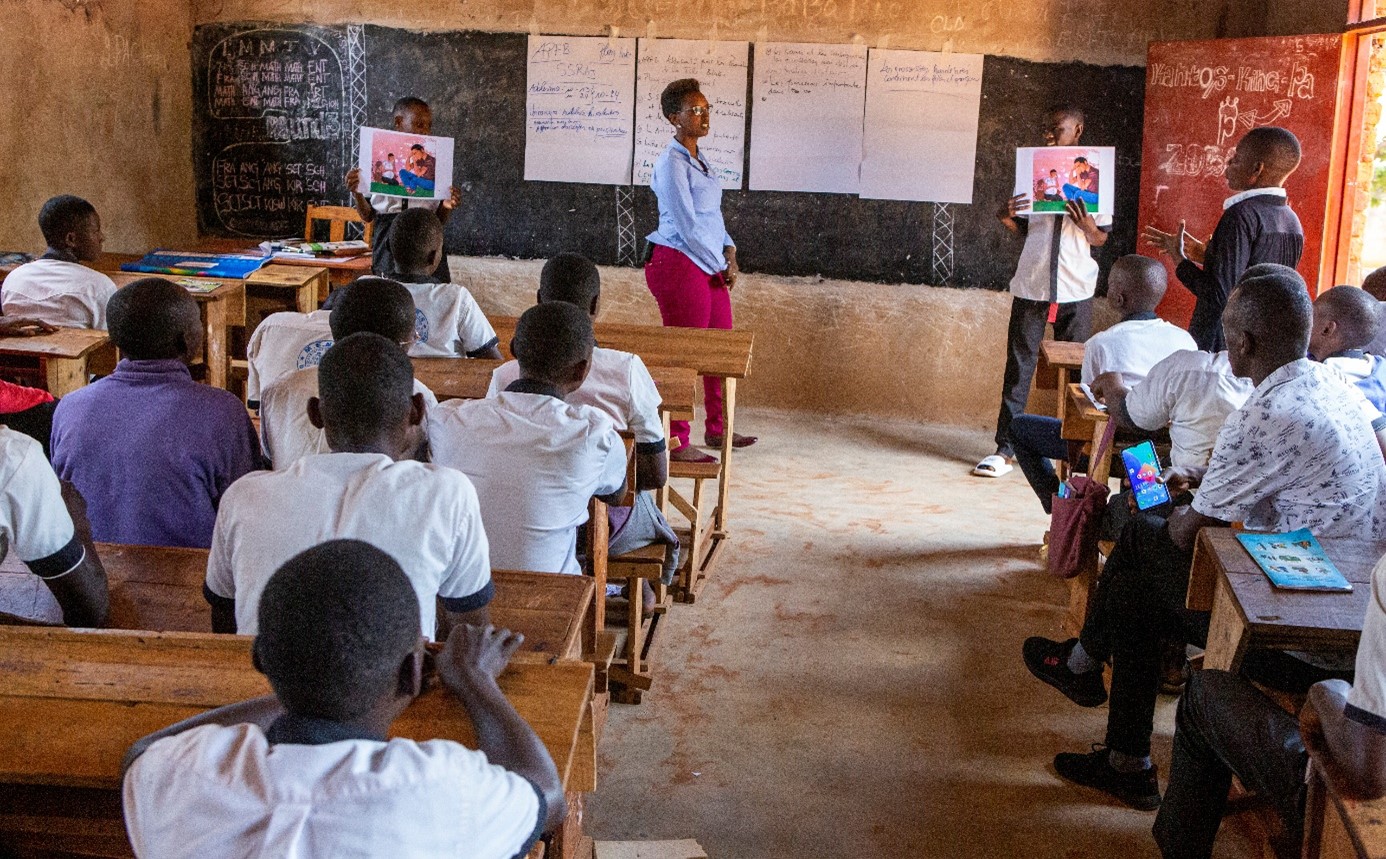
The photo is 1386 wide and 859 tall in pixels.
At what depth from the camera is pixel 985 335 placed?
6762mm

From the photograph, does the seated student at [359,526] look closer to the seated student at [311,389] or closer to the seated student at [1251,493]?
the seated student at [311,389]

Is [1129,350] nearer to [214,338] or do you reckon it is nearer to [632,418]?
[632,418]

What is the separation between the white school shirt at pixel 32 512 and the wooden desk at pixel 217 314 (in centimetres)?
312

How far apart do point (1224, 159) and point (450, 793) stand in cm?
556

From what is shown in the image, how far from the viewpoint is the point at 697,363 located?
431 centimetres

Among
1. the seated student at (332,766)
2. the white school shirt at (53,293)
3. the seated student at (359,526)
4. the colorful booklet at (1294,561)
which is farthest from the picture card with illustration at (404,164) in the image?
the seated student at (332,766)

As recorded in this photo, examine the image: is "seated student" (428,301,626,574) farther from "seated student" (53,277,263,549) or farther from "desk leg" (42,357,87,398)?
"desk leg" (42,357,87,398)

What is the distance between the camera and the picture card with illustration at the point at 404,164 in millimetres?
5891

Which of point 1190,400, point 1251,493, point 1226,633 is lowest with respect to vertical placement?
point 1226,633

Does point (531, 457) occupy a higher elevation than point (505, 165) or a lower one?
lower

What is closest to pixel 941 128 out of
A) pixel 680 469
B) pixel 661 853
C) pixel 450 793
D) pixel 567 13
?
pixel 567 13

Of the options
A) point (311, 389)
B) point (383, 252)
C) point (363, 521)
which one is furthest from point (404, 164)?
point (363, 521)

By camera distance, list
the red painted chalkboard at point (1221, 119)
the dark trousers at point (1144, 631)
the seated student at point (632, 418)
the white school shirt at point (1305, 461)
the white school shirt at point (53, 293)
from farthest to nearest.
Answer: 1. the red painted chalkboard at point (1221, 119)
2. the white school shirt at point (53, 293)
3. the seated student at point (632, 418)
4. the dark trousers at point (1144, 631)
5. the white school shirt at point (1305, 461)

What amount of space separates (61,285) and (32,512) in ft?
9.74
